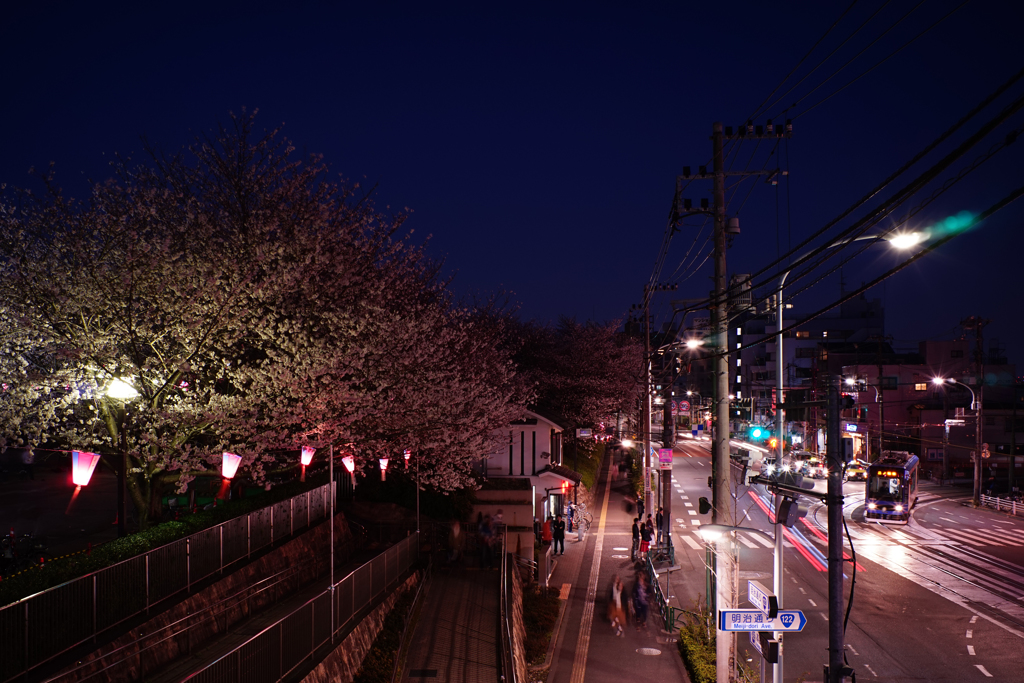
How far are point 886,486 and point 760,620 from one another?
28.8 metres

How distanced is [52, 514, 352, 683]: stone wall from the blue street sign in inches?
356

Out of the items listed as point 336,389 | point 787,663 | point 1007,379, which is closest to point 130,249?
point 336,389

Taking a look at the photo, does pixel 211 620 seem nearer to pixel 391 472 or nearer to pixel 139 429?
pixel 139 429

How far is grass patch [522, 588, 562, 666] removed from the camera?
16.0 m

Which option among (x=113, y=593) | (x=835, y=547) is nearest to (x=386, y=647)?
(x=113, y=593)

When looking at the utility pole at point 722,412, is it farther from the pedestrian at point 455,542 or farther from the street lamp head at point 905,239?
the pedestrian at point 455,542

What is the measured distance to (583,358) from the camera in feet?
167

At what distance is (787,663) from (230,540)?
1392cm

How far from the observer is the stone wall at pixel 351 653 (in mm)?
11680

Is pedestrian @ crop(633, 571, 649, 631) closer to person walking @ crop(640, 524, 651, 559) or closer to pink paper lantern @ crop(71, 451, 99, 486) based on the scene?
person walking @ crop(640, 524, 651, 559)

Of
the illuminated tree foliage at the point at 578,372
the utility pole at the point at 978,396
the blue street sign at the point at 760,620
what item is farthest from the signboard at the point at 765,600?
the utility pole at the point at 978,396

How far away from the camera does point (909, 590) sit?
21391mm

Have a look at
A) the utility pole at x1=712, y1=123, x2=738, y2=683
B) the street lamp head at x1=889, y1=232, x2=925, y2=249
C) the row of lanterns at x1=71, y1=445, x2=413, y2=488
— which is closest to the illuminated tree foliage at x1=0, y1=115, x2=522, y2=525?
the row of lanterns at x1=71, y1=445, x2=413, y2=488

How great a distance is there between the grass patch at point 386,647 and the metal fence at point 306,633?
1.93 ft
